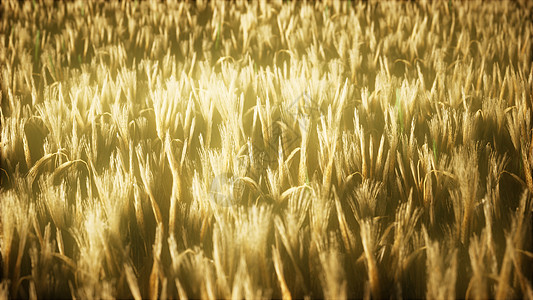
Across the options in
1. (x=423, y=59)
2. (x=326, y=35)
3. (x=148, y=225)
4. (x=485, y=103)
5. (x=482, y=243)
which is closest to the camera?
(x=482, y=243)

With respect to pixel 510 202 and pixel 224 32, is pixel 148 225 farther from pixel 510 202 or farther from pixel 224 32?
pixel 224 32

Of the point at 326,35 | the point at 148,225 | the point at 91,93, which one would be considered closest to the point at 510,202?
the point at 148,225

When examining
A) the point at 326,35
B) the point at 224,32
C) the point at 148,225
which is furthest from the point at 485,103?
the point at 224,32

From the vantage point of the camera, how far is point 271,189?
2.27ft

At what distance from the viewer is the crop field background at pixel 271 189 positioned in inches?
20.1

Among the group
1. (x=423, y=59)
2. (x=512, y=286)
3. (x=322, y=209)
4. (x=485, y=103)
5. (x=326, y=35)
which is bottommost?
(x=512, y=286)

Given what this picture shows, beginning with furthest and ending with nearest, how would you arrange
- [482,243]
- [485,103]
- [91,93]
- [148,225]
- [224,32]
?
1. [224,32]
2. [91,93]
3. [485,103]
4. [148,225]
5. [482,243]

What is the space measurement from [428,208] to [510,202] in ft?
0.53

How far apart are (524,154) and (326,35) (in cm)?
117

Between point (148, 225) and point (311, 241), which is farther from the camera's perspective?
point (148, 225)

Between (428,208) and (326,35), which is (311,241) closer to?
(428,208)

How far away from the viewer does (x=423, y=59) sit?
139 centimetres

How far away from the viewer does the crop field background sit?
1.67ft

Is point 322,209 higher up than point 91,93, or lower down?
lower down
